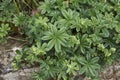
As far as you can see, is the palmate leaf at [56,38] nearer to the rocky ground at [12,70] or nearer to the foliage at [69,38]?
the foliage at [69,38]

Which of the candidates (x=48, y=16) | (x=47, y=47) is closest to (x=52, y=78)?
(x=47, y=47)

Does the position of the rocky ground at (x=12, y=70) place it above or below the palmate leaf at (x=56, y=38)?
below

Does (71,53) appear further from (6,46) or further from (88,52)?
(6,46)

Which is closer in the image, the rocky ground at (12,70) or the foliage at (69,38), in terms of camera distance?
the foliage at (69,38)

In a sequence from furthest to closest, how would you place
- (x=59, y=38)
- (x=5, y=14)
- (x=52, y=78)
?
1. (x=5, y=14)
2. (x=52, y=78)
3. (x=59, y=38)

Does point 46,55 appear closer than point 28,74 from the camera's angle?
Yes

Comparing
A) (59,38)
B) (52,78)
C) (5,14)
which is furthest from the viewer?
(5,14)

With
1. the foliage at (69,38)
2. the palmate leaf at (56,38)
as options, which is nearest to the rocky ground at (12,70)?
the foliage at (69,38)
